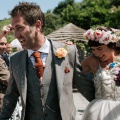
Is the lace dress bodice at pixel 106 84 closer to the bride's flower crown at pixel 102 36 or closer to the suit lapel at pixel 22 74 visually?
the bride's flower crown at pixel 102 36

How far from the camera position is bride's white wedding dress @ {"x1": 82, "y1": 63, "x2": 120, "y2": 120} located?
4.02 metres

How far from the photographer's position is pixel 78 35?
18.8 m

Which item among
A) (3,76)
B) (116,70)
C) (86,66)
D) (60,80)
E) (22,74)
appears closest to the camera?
(60,80)

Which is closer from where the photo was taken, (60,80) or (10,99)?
(60,80)

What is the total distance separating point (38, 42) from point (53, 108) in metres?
0.62

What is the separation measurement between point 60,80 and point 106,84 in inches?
40.3

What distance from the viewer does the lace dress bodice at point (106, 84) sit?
399 centimetres

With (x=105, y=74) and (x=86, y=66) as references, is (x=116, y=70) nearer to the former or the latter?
(x=105, y=74)

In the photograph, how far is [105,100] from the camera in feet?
13.4

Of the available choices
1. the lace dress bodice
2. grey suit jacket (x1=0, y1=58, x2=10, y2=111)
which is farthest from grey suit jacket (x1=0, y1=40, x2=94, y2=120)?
grey suit jacket (x1=0, y1=58, x2=10, y2=111)

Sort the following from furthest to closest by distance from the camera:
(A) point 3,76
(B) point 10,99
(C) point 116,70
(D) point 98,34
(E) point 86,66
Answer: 1. (A) point 3,76
2. (D) point 98,34
3. (C) point 116,70
4. (E) point 86,66
5. (B) point 10,99

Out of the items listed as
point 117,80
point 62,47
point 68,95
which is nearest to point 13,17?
point 62,47

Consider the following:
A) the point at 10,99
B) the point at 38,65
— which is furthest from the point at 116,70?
the point at 10,99

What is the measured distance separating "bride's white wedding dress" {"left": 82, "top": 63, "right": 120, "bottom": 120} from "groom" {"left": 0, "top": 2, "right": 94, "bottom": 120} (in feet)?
2.15
